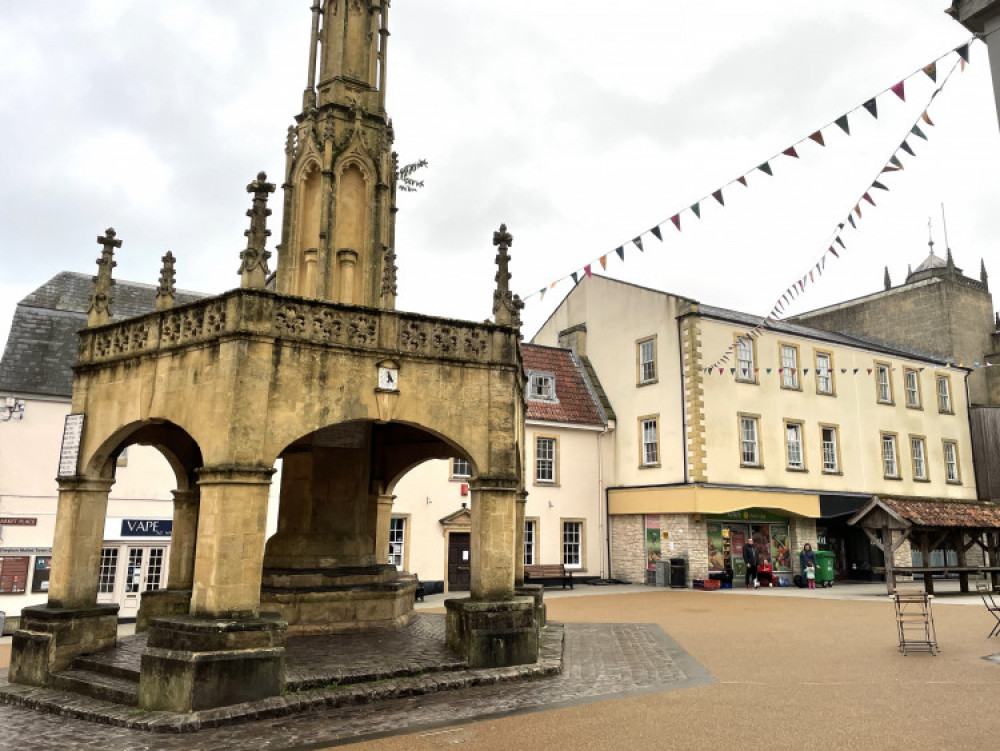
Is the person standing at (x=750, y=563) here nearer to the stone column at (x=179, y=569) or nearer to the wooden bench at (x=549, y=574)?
the wooden bench at (x=549, y=574)

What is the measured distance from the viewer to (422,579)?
988 inches

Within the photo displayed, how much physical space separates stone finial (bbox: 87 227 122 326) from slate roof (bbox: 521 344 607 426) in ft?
58.8

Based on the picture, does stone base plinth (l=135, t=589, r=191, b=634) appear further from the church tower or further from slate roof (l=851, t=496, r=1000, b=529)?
slate roof (l=851, t=496, r=1000, b=529)

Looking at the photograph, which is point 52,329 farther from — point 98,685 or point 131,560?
point 98,685

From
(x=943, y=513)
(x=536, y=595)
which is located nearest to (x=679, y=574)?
(x=943, y=513)

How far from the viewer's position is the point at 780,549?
28562 mm

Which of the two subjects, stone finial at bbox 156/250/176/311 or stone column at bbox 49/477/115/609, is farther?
stone finial at bbox 156/250/176/311

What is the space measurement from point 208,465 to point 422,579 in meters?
17.2

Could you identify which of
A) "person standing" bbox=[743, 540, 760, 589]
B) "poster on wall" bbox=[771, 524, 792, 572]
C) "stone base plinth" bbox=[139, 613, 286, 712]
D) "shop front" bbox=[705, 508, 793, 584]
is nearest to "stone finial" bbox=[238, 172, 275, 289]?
"stone base plinth" bbox=[139, 613, 286, 712]

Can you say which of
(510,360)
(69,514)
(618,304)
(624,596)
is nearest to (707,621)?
(624,596)

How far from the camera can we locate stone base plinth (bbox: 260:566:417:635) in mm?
11102

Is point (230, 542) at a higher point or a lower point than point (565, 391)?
lower

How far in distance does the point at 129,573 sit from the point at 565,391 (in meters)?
16.7

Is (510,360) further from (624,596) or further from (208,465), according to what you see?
(624,596)
